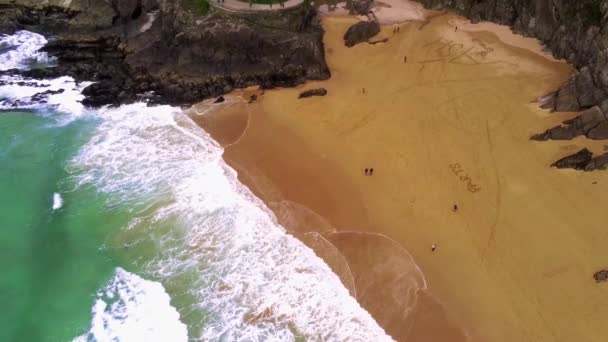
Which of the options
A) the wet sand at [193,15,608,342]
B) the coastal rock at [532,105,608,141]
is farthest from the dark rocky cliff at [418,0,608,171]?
the wet sand at [193,15,608,342]

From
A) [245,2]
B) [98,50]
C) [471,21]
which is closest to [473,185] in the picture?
[471,21]

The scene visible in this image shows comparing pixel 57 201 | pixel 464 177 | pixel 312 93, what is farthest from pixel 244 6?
pixel 464 177

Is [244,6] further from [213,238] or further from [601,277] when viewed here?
[601,277]

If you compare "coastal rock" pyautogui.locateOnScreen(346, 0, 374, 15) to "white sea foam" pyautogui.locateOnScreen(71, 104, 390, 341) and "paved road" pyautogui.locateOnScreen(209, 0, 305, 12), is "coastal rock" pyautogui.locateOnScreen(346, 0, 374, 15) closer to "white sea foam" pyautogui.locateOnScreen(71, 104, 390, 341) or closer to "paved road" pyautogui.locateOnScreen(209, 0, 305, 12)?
"paved road" pyautogui.locateOnScreen(209, 0, 305, 12)

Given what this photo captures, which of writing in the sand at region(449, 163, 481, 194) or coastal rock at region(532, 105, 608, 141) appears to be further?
coastal rock at region(532, 105, 608, 141)

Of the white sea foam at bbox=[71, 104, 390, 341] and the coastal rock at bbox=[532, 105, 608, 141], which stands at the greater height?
the coastal rock at bbox=[532, 105, 608, 141]

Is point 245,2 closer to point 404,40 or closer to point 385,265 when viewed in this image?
point 404,40
